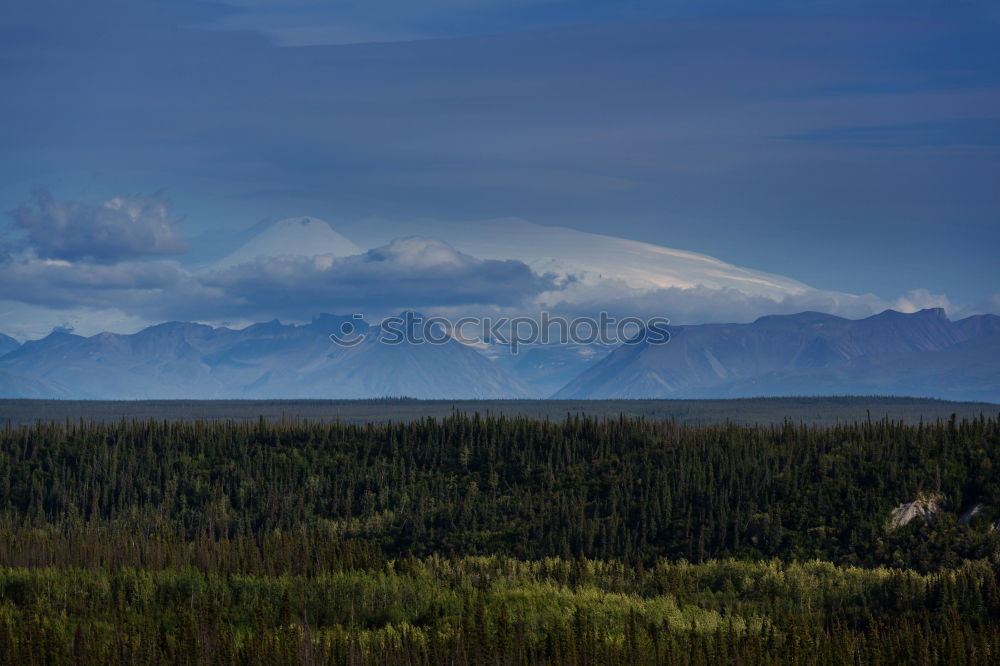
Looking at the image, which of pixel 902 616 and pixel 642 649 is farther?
pixel 902 616

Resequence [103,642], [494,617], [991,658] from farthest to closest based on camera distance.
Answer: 1. [494,617]
2. [103,642]
3. [991,658]

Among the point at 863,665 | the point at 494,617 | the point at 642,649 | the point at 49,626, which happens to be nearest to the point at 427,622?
the point at 494,617

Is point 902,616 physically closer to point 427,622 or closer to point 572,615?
point 572,615

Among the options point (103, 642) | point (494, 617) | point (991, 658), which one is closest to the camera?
point (991, 658)

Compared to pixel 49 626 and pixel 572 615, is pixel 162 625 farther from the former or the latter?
pixel 572 615

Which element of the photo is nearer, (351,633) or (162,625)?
(351,633)

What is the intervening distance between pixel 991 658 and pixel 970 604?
47.2 meters

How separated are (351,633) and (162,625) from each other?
33.0 metres

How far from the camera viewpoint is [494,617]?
610ft

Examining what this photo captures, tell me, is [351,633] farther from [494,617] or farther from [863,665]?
[863,665]

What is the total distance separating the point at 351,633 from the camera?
16975 centimetres

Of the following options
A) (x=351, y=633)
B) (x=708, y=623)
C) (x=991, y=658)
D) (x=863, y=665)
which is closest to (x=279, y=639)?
(x=351, y=633)

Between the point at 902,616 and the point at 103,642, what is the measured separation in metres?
109

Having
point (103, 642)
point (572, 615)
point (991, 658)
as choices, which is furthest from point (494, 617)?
point (991, 658)
